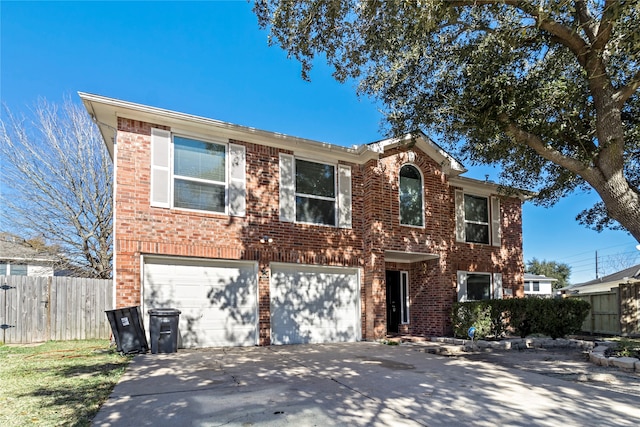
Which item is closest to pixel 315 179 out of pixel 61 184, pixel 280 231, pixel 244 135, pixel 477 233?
pixel 280 231

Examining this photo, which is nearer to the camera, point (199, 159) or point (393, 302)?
point (199, 159)

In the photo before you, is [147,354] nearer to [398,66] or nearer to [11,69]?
[398,66]

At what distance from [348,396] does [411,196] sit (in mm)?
8112

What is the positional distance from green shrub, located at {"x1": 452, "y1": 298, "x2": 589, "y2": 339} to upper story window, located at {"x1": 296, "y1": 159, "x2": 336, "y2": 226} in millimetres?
4537

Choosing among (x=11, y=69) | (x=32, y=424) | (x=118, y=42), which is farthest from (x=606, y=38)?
(x=11, y=69)

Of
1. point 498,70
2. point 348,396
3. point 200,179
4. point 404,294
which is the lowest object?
point 348,396

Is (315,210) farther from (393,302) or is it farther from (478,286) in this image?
(478,286)

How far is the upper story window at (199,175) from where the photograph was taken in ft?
30.9

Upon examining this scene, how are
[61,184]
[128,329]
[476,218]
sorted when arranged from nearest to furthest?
[128,329] < [476,218] < [61,184]

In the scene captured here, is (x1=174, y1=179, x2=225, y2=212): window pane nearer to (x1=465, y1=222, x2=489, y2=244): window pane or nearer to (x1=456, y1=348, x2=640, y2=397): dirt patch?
(x1=456, y1=348, x2=640, y2=397): dirt patch

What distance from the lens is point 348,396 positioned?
201 inches

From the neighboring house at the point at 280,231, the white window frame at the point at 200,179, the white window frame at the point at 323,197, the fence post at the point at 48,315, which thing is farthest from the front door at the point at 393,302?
the fence post at the point at 48,315

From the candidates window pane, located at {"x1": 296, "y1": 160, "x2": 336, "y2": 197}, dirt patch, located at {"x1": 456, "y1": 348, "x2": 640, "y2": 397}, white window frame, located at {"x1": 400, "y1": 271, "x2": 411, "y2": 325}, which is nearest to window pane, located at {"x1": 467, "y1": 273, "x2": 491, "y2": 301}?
white window frame, located at {"x1": 400, "y1": 271, "x2": 411, "y2": 325}

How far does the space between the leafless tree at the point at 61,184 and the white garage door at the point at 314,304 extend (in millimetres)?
9694
